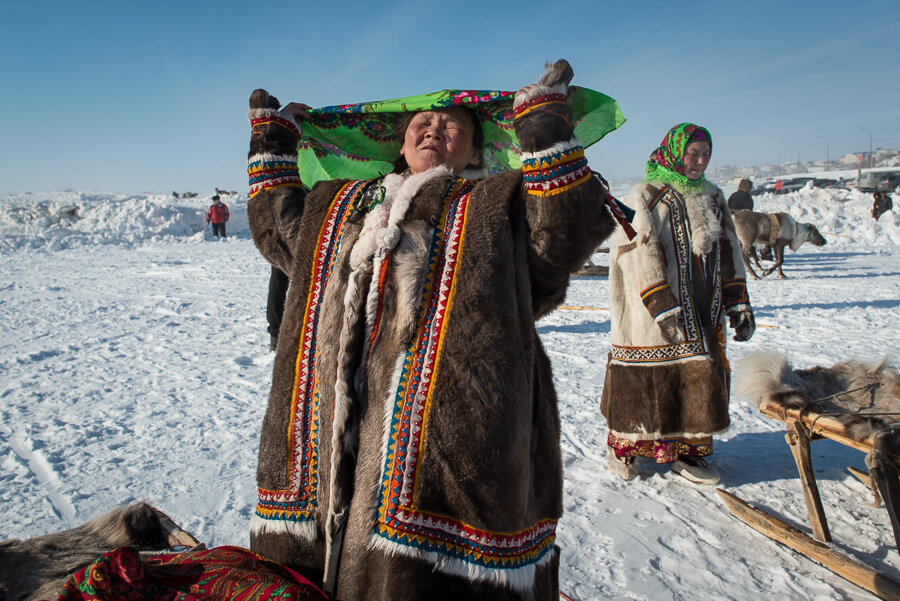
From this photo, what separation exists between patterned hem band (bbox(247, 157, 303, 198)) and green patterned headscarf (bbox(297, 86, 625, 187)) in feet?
0.75

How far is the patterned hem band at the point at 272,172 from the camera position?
1469mm

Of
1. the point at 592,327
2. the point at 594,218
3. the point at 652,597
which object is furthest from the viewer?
the point at 592,327

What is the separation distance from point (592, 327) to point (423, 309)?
5836mm

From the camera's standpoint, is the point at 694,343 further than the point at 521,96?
Yes

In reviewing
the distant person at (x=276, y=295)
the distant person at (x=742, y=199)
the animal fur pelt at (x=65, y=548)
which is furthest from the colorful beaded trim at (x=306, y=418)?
the distant person at (x=742, y=199)

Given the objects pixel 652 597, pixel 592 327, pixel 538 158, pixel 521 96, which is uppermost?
pixel 521 96

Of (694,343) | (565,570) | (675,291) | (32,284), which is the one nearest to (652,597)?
(565,570)

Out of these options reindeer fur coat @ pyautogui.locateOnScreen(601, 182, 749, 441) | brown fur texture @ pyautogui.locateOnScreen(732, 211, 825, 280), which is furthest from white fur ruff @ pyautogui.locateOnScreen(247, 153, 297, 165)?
brown fur texture @ pyautogui.locateOnScreen(732, 211, 825, 280)

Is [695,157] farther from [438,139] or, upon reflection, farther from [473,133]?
[438,139]

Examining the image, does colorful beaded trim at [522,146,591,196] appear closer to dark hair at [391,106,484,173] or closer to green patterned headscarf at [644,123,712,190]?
dark hair at [391,106,484,173]

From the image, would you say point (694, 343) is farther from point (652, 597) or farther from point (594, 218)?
point (594, 218)

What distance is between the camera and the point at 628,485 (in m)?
3.01

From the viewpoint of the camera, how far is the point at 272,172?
147 centimetres

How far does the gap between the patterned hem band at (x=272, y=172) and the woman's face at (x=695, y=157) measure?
2452mm
